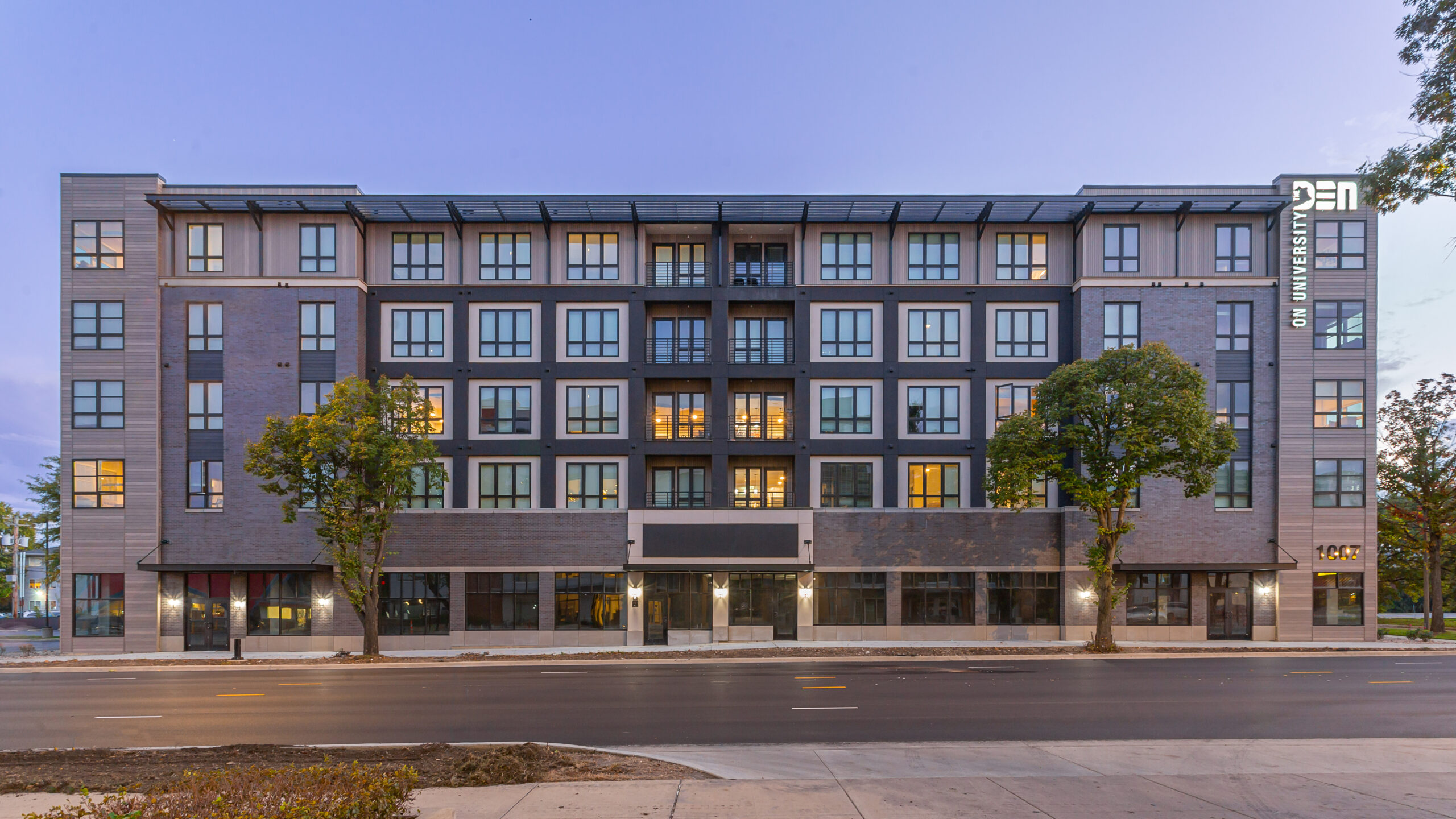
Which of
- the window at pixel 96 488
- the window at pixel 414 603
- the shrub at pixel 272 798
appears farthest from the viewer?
the window at pixel 414 603

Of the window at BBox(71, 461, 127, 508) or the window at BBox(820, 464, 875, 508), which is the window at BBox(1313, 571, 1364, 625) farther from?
the window at BBox(71, 461, 127, 508)

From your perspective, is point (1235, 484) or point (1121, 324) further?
point (1121, 324)

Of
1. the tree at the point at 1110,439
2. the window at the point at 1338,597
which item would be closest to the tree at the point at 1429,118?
the tree at the point at 1110,439

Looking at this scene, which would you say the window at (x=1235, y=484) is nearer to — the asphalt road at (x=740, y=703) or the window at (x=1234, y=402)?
the window at (x=1234, y=402)

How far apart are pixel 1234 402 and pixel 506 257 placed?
111 ft

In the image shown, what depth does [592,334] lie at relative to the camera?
112 feet

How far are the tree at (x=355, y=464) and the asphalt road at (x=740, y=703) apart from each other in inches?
184

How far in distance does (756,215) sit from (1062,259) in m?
14.4

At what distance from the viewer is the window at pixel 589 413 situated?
1330 inches

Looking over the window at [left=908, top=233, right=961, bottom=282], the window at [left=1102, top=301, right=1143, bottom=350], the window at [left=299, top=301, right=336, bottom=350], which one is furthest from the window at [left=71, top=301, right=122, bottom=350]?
the window at [left=1102, top=301, right=1143, bottom=350]

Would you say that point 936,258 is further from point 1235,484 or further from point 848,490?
point 1235,484

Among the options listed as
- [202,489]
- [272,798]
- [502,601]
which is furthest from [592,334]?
[272,798]

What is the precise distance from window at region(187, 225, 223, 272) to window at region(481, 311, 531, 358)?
1168 centimetres

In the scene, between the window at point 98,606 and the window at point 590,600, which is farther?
the window at point 590,600
